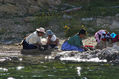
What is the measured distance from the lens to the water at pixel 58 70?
8875mm

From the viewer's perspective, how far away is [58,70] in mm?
9719

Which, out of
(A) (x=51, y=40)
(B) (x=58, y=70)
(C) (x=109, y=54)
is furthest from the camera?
(A) (x=51, y=40)

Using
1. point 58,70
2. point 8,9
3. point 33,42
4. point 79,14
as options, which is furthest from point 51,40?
point 8,9

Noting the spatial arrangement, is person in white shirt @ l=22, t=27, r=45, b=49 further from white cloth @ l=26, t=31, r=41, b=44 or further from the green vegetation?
the green vegetation

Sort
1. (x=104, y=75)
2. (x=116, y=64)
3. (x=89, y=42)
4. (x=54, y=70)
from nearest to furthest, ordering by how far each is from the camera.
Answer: (x=104, y=75)
(x=54, y=70)
(x=116, y=64)
(x=89, y=42)

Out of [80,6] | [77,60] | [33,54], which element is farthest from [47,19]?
[77,60]

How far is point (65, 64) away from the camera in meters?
10.8

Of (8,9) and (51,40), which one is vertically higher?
(8,9)

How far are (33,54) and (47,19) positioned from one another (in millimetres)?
5283

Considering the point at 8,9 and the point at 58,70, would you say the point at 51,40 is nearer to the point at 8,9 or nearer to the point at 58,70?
the point at 58,70

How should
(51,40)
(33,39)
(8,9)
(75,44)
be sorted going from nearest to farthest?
(33,39), (75,44), (51,40), (8,9)

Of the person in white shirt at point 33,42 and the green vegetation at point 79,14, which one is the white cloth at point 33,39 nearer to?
the person in white shirt at point 33,42

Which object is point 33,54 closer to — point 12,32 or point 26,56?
point 26,56

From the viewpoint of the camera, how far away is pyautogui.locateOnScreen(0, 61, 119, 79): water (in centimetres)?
888
